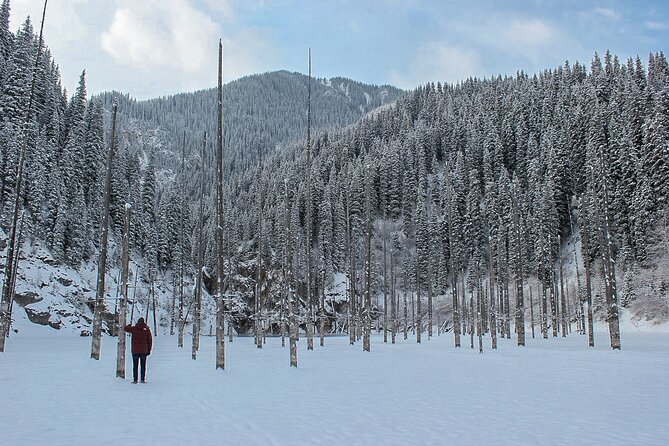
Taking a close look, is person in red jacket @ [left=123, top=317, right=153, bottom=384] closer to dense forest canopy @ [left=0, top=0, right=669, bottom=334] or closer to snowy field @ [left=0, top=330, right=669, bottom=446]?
snowy field @ [left=0, top=330, right=669, bottom=446]

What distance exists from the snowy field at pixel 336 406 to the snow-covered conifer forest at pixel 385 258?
0.12 meters

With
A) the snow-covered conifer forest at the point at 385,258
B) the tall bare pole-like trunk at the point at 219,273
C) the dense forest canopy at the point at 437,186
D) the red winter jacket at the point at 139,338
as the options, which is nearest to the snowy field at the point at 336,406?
the snow-covered conifer forest at the point at 385,258

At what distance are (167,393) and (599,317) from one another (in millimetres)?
64536

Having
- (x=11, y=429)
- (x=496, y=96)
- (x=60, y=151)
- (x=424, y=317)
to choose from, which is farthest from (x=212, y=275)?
(x=496, y=96)

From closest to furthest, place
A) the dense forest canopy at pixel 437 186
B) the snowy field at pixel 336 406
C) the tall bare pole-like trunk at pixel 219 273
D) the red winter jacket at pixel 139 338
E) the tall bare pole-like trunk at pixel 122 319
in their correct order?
the snowy field at pixel 336 406 → the red winter jacket at pixel 139 338 → the tall bare pole-like trunk at pixel 122 319 → the tall bare pole-like trunk at pixel 219 273 → the dense forest canopy at pixel 437 186

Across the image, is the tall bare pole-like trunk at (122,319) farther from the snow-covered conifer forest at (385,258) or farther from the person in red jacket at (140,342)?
the person in red jacket at (140,342)

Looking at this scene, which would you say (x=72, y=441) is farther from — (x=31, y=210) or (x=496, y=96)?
(x=496, y=96)

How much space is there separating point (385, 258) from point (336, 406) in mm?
33347

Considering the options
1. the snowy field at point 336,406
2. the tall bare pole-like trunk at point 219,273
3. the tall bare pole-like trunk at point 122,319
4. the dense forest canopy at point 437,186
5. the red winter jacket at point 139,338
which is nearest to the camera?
the snowy field at point 336,406

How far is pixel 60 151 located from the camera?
68.2 m

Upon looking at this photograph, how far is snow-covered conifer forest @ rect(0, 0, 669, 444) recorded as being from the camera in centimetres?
1462

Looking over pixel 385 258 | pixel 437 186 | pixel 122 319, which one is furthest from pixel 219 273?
pixel 437 186

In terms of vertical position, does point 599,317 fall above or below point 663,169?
below

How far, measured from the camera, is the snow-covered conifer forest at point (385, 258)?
14.6 meters
